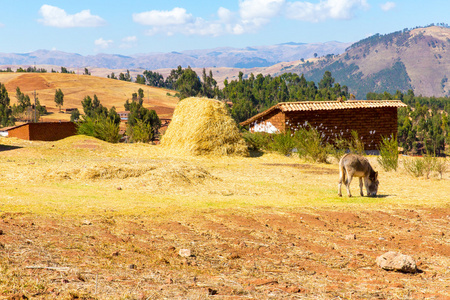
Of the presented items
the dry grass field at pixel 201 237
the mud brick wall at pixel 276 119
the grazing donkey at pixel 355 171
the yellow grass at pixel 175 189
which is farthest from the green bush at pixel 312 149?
the grazing donkey at pixel 355 171

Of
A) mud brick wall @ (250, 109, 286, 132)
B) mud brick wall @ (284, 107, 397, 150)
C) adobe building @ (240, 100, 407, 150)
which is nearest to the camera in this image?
adobe building @ (240, 100, 407, 150)

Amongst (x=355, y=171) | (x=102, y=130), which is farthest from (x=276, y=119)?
(x=355, y=171)

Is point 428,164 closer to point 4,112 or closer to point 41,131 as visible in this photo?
point 41,131

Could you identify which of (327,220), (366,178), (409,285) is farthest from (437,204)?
(409,285)

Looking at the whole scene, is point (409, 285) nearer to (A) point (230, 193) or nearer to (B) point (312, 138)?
(A) point (230, 193)

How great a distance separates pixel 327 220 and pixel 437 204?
A: 4.09 metres

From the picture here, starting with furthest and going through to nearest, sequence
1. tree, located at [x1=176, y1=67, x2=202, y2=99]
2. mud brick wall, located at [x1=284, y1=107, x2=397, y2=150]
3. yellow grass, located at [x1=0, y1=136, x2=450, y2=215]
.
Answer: tree, located at [x1=176, y1=67, x2=202, y2=99] < mud brick wall, located at [x1=284, y1=107, x2=397, y2=150] < yellow grass, located at [x1=0, y1=136, x2=450, y2=215]

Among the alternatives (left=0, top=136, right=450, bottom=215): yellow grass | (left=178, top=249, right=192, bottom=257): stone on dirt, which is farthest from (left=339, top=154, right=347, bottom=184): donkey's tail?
(left=178, top=249, right=192, bottom=257): stone on dirt

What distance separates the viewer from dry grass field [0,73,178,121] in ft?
414

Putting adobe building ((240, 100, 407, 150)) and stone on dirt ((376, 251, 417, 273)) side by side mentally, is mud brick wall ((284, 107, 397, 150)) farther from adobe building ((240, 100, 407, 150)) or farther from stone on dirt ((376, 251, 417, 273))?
stone on dirt ((376, 251, 417, 273))

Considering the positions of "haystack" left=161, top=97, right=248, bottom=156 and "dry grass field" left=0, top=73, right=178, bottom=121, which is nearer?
"haystack" left=161, top=97, right=248, bottom=156

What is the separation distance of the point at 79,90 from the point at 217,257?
484 feet

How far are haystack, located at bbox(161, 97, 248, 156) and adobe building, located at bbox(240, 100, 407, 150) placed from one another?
614 centimetres

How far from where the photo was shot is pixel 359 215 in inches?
394
